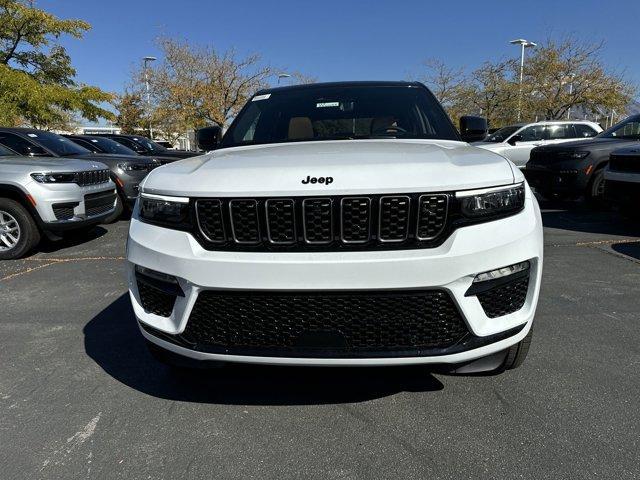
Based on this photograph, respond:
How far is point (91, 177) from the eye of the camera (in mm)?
6355

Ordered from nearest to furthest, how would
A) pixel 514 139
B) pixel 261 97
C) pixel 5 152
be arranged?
pixel 261 97 < pixel 5 152 < pixel 514 139

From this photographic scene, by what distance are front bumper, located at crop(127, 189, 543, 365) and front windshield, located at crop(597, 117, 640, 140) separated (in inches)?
325

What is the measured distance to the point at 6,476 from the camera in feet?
6.37

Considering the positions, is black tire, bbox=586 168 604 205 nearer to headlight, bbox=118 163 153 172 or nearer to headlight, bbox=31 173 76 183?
headlight, bbox=118 163 153 172

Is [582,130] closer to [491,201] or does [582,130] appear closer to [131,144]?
[131,144]

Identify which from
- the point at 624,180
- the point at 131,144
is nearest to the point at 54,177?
the point at 624,180

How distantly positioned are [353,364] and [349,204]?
0.69 m

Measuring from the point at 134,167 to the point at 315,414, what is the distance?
24.5 feet

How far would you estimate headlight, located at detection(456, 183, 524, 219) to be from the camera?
77.4 inches

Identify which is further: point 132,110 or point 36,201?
point 132,110

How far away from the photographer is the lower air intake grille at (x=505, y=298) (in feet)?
6.51

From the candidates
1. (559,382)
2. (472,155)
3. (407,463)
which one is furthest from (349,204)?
(559,382)

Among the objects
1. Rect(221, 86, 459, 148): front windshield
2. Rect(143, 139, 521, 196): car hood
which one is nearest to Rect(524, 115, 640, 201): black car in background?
Rect(221, 86, 459, 148): front windshield

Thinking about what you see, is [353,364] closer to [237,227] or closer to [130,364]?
[237,227]
